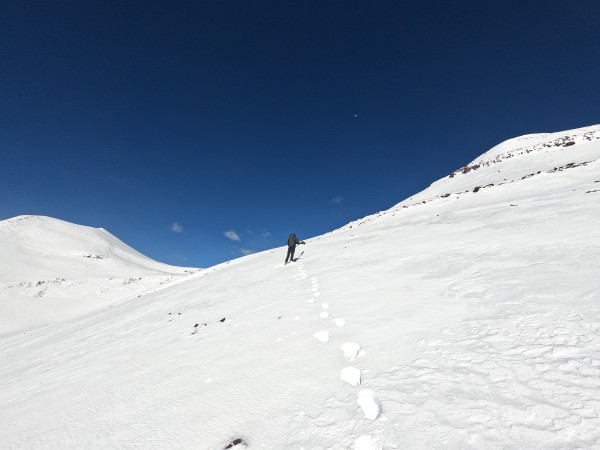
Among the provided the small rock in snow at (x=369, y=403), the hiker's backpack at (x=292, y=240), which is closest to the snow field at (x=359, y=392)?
the small rock in snow at (x=369, y=403)

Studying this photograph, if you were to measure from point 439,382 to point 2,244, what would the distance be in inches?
2350

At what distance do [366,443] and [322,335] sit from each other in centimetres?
258

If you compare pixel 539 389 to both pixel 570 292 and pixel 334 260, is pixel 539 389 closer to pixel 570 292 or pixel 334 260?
pixel 570 292

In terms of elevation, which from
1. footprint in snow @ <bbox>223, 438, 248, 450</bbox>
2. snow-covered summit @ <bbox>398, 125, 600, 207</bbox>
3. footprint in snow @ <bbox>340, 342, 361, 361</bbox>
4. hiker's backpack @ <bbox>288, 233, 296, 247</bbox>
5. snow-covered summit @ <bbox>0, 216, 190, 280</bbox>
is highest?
snow-covered summit @ <bbox>0, 216, 190, 280</bbox>

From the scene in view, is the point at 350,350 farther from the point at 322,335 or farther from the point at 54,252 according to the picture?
the point at 54,252

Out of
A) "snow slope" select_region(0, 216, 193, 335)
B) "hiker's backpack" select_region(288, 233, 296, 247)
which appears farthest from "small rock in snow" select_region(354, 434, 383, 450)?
"snow slope" select_region(0, 216, 193, 335)

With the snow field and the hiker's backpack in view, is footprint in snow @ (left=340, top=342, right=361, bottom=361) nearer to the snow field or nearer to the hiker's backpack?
the snow field

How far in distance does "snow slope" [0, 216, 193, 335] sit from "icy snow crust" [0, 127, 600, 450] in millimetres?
28589

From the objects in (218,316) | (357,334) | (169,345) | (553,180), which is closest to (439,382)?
(357,334)

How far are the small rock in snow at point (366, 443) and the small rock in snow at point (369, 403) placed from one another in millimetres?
268

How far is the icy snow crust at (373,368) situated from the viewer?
289 centimetres

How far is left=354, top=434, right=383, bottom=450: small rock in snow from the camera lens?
2654 mm

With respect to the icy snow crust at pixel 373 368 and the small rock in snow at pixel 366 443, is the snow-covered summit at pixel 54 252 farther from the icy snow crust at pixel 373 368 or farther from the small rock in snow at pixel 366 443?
the small rock in snow at pixel 366 443

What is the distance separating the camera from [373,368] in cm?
394
